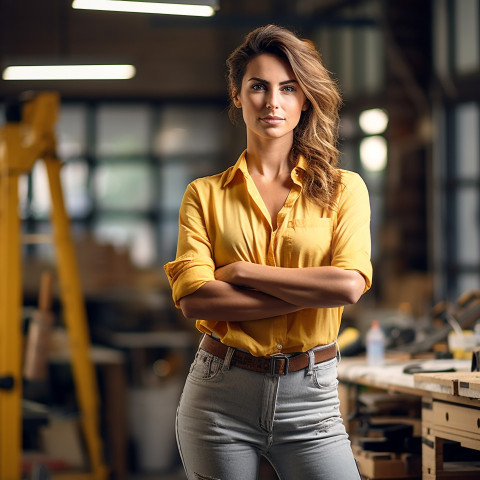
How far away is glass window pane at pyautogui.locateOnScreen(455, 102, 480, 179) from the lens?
7.73 m

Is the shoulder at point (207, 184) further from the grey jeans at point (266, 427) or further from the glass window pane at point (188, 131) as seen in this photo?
the glass window pane at point (188, 131)

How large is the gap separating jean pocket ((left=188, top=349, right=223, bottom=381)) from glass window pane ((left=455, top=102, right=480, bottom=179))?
6201 mm

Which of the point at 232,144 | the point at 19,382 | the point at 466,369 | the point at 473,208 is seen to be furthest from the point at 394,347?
the point at 232,144

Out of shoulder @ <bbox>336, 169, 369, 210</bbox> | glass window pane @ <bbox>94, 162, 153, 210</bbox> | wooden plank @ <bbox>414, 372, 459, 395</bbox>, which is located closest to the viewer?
shoulder @ <bbox>336, 169, 369, 210</bbox>

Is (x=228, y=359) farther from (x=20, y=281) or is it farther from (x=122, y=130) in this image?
(x=122, y=130)

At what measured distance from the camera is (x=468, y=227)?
7.90 m

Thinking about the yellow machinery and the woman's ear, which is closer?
the woman's ear

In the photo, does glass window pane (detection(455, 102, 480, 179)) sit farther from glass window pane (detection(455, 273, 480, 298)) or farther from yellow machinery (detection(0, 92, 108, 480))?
yellow machinery (detection(0, 92, 108, 480))

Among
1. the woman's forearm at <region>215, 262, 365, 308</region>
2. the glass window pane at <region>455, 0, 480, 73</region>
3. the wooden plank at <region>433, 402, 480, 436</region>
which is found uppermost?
the glass window pane at <region>455, 0, 480, 73</region>

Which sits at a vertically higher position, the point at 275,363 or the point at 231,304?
the point at 231,304

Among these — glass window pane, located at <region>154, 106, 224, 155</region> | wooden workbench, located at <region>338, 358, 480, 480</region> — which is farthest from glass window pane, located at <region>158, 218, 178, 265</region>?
wooden workbench, located at <region>338, 358, 480, 480</region>

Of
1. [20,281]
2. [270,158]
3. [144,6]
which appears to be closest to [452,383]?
[270,158]

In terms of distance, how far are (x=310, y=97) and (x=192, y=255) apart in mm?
452

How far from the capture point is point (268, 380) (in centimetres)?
188
